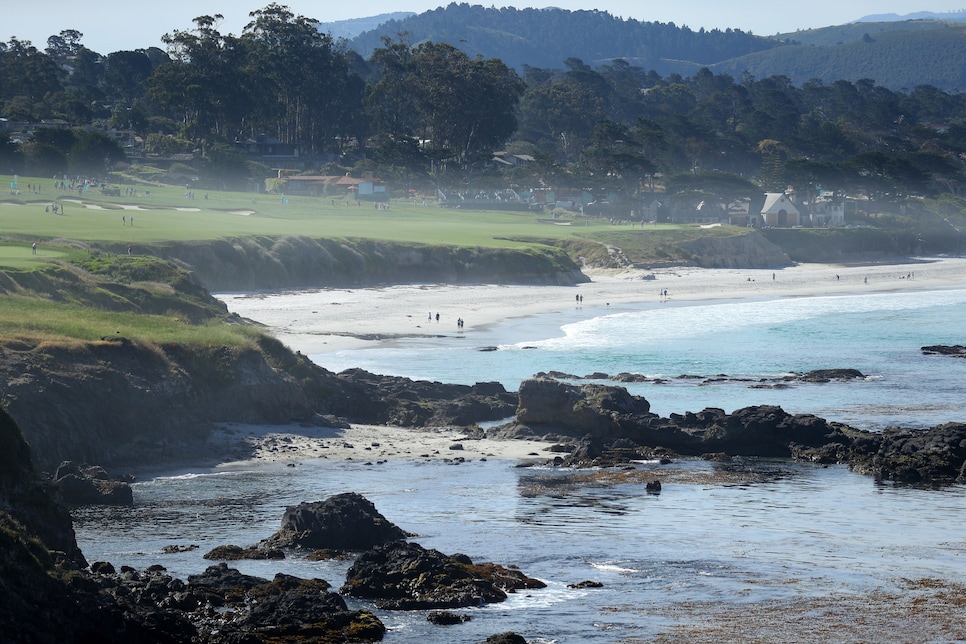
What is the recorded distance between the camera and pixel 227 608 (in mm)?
15914

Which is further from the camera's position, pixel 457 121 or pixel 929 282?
pixel 457 121

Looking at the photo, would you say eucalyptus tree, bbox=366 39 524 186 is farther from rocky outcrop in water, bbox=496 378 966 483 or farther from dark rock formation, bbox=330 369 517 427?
rocky outcrop in water, bbox=496 378 966 483

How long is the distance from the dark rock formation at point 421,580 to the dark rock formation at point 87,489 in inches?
267

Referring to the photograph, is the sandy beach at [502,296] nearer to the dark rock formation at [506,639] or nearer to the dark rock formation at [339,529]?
the dark rock formation at [339,529]

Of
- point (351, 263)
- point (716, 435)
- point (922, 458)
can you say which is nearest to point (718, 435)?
point (716, 435)

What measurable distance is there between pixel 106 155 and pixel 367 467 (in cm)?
8933

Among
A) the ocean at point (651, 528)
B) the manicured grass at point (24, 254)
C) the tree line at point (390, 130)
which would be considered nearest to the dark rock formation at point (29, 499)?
the ocean at point (651, 528)

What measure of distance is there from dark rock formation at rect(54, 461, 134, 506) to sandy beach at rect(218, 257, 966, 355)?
2034 centimetres

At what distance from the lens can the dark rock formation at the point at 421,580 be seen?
17.1 meters

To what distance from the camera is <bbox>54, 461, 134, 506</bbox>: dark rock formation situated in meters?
22.6

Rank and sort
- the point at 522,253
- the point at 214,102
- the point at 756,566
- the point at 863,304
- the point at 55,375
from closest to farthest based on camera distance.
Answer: the point at 756,566
the point at 55,375
the point at 863,304
the point at 522,253
the point at 214,102

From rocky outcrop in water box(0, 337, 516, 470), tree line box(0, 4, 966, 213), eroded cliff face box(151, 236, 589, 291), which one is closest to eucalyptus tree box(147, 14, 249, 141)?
tree line box(0, 4, 966, 213)

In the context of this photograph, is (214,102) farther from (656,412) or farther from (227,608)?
(227,608)

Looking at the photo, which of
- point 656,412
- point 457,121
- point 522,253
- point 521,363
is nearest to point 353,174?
point 457,121
